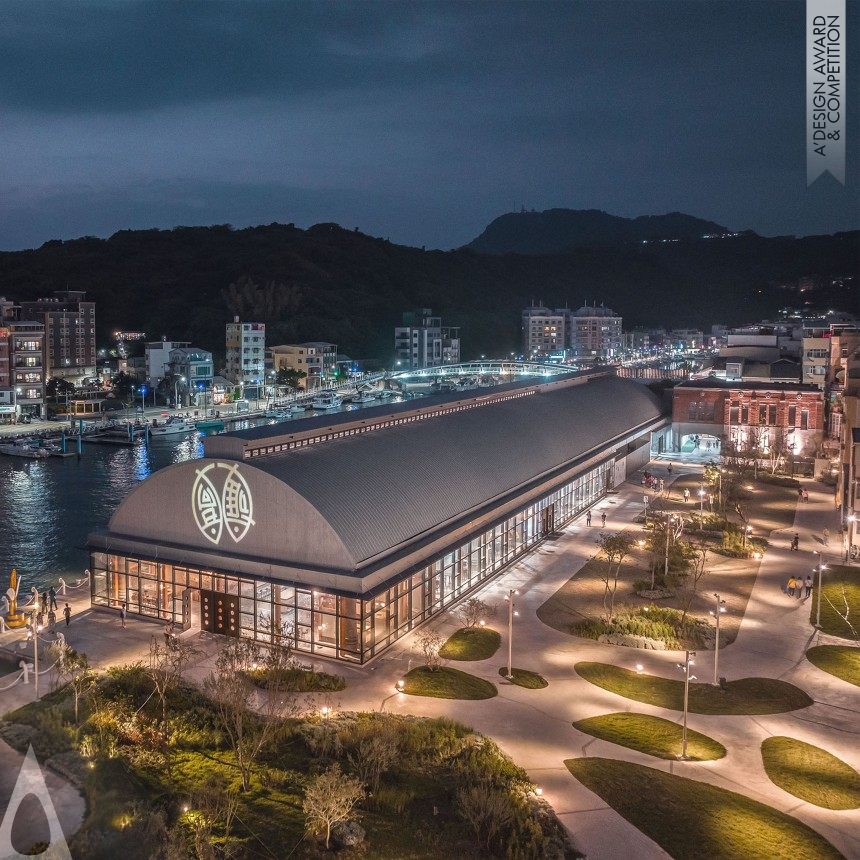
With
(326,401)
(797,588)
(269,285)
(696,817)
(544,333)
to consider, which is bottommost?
(696,817)

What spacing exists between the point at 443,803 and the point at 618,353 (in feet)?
537

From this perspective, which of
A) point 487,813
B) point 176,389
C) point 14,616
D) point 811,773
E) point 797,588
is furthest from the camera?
point 176,389

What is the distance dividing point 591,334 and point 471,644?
15143 centimetres

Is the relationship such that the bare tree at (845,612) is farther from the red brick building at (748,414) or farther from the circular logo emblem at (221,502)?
the red brick building at (748,414)

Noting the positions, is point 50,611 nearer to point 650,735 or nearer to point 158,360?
point 650,735

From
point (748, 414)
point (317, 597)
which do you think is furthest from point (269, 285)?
point (317, 597)

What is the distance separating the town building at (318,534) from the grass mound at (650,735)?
758 centimetres

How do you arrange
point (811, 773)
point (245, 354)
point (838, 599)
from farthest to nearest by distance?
1. point (245, 354)
2. point (838, 599)
3. point (811, 773)

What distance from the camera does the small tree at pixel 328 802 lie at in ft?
52.2

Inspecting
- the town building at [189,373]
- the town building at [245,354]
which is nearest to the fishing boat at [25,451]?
the town building at [189,373]

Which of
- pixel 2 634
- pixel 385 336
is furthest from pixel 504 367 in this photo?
pixel 2 634

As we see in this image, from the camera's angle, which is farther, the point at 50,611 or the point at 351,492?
the point at 351,492

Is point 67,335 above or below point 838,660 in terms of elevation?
above

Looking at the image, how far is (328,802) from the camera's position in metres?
15.8
